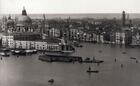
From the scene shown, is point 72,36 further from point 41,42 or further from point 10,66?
point 10,66

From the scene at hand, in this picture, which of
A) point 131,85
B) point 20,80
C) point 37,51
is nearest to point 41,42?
point 37,51

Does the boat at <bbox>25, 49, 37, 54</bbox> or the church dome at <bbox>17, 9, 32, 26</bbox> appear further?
the boat at <bbox>25, 49, 37, 54</bbox>

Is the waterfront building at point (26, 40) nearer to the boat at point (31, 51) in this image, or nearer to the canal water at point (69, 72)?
the boat at point (31, 51)

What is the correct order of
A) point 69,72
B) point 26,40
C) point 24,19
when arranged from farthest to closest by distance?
point 26,40, point 24,19, point 69,72

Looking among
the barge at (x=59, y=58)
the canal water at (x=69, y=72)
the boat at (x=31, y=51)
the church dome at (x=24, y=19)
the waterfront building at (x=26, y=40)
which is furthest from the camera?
the waterfront building at (x=26, y=40)

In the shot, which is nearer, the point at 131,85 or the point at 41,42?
the point at 131,85

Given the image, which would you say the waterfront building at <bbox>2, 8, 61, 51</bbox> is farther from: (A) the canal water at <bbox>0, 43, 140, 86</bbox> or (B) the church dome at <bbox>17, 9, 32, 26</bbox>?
(A) the canal water at <bbox>0, 43, 140, 86</bbox>

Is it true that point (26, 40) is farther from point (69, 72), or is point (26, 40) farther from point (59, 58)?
point (69, 72)

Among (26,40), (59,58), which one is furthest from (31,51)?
(59,58)
